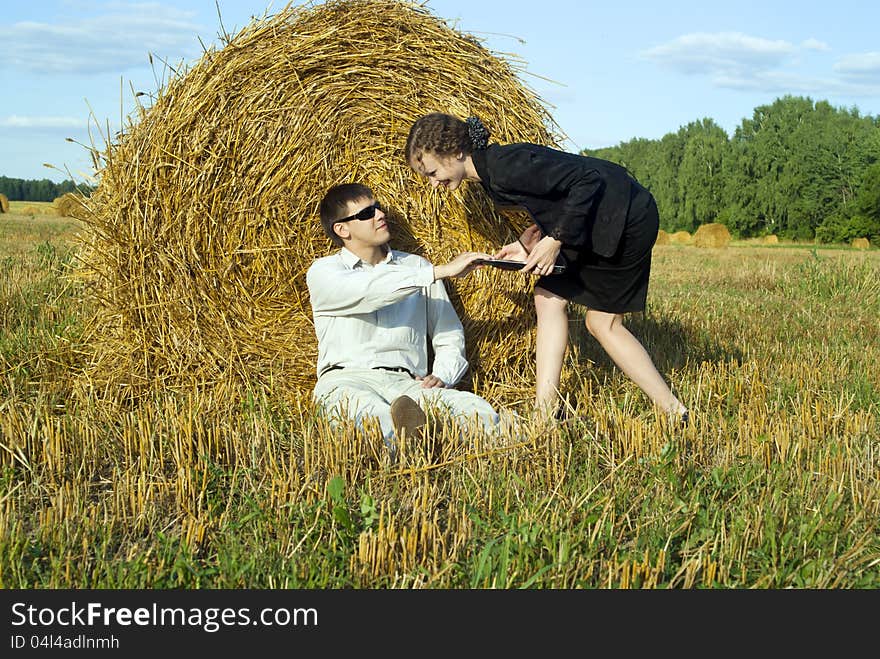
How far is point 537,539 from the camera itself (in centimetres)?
289

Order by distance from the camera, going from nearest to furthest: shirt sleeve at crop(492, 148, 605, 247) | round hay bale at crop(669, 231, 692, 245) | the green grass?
the green grass, shirt sleeve at crop(492, 148, 605, 247), round hay bale at crop(669, 231, 692, 245)

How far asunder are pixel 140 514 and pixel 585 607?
1656 millimetres

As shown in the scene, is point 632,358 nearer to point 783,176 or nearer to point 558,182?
point 558,182

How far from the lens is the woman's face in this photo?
14.1ft

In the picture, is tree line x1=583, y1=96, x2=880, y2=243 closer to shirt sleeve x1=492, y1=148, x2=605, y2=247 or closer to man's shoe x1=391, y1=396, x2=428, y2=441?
shirt sleeve x1=492, y1=148, x2=605, y2=247

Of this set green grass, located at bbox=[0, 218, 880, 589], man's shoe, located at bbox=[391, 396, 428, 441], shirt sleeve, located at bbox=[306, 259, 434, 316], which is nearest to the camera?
green grass, located at bbox=[0, 218, 880, 589]

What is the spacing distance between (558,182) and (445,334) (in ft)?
3.59

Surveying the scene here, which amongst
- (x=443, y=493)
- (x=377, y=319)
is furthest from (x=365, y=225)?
(x=443, y=493)

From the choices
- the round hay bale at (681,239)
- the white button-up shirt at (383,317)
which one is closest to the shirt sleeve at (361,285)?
the white button-up shirt at (383,317)

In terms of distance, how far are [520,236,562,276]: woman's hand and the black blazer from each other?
0.04 metres

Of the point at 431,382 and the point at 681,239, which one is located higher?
the point at 681,239

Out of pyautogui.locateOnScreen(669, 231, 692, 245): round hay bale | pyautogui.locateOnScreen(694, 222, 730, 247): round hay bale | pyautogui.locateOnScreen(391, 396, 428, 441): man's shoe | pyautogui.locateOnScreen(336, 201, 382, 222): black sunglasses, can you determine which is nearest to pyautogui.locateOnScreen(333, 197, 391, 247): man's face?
pyautogui.locateOnScreen(336, 201, 382, 222): black sunglasses

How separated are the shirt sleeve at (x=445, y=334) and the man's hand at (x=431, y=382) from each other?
0.08 m

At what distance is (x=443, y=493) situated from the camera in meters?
3.43
